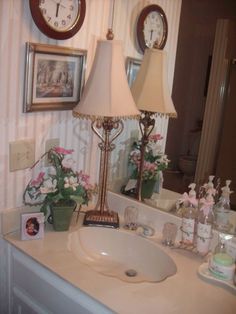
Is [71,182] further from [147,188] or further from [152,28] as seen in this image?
[152,28]

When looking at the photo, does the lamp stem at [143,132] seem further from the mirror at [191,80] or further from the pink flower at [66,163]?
the pink flower at [66,163]

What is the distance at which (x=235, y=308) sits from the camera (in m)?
1.06

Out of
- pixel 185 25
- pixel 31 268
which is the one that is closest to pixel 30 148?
pixel 31 268

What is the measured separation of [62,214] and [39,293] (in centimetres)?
30

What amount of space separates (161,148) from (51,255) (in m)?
0.61

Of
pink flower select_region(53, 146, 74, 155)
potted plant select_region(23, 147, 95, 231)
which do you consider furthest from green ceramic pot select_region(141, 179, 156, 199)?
pink flower select_region(53, 146, 74, 155)

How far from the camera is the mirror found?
1296 mm

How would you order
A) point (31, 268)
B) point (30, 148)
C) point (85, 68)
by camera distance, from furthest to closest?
1. point (85, 68)
2. point (30, 148)
3. point (31, 268)

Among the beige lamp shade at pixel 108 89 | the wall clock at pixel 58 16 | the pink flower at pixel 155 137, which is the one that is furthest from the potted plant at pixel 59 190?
the wall clock at pixel 58 16

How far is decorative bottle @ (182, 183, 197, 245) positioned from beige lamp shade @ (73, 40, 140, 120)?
1.19 feet

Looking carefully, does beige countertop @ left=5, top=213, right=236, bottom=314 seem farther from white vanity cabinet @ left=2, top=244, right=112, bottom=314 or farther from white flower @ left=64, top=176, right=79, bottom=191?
white flower @ left=64, top=176, right=79, bottom=191

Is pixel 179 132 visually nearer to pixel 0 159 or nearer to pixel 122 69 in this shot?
pixel 122 69

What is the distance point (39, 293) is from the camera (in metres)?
1.28

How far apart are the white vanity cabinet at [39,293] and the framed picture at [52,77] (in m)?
0.58
